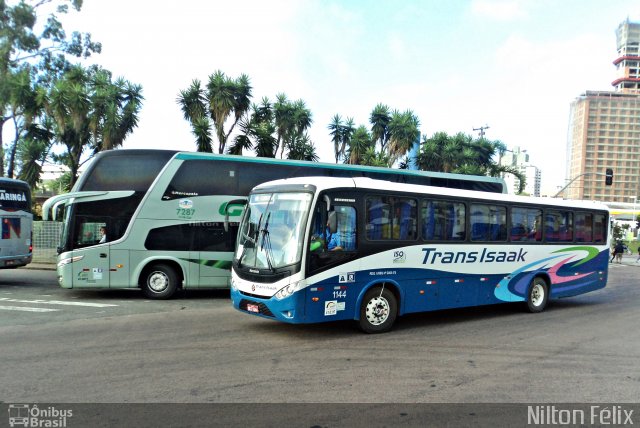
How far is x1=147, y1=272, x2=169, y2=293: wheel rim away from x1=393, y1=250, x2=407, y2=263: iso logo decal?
6.37 metres

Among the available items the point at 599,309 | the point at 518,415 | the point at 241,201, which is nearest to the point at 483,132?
the point at 599,309

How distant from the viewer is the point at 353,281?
8156mm

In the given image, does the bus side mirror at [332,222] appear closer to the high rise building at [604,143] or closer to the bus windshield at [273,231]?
the bus windshield at [273,231]

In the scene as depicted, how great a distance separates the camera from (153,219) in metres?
11.9

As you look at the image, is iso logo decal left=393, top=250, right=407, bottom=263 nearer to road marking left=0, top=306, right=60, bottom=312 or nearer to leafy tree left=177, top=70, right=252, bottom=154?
road marking left=0, top=306, right=60, bottom=312

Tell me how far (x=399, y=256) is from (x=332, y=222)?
5.64 ft

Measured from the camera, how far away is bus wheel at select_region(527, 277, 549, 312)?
11508 millimetres

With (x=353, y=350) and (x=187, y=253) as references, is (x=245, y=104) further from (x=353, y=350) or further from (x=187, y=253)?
(x=353, y=350)

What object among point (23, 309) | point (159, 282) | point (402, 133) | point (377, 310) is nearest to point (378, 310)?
point (377, 310)

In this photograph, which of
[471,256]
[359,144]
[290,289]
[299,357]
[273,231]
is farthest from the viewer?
[359,144]

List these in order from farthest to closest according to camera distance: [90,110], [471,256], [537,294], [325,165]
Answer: [90,110] → [325,165] → [537,294] → [471,256]

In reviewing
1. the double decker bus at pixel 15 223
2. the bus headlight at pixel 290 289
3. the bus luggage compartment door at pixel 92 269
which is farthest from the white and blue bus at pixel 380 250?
the double decker bus at pixel 15 223

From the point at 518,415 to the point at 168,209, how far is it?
9483 millimetres

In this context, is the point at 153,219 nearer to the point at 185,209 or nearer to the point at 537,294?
the point at 185,209
